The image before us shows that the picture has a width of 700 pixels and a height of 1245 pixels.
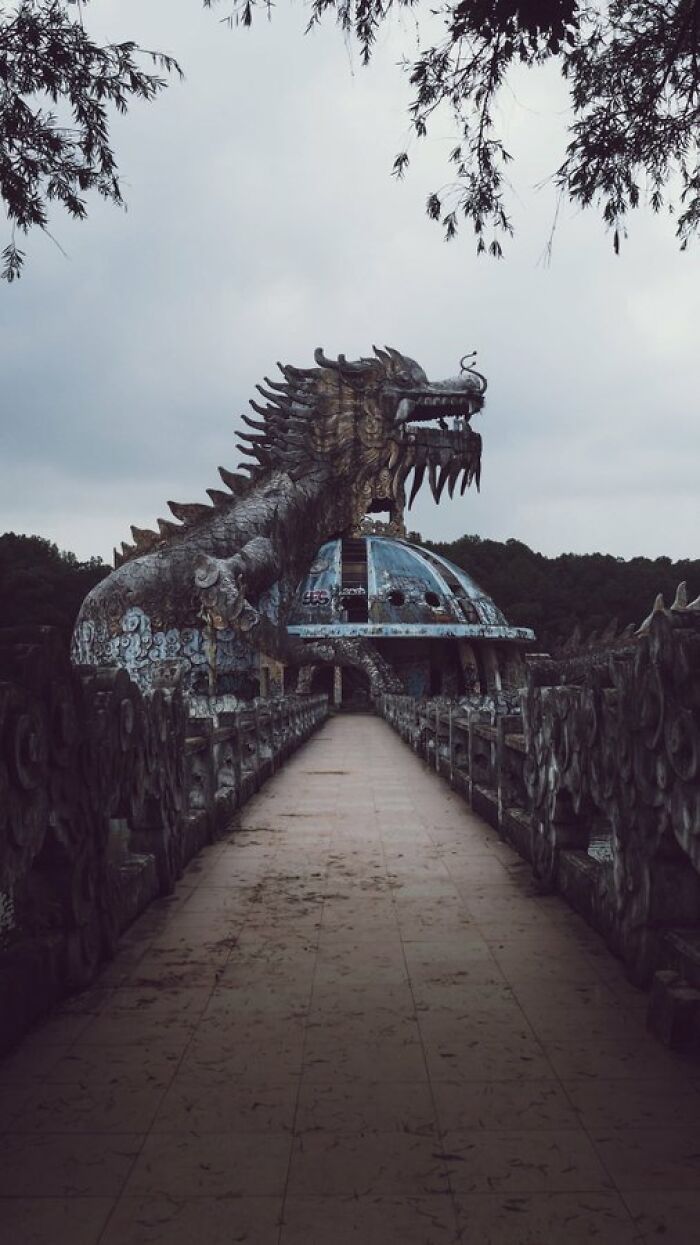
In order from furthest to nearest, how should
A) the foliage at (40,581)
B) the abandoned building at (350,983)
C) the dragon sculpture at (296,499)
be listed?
the foliage at (40,581)
the dragon sculpture at (296,499)
the abandoned building at (350,983)

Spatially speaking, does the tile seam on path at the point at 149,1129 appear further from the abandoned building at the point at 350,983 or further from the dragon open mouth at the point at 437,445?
the dragon open mouth at the point at 437,445

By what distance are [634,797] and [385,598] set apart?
1016 inches

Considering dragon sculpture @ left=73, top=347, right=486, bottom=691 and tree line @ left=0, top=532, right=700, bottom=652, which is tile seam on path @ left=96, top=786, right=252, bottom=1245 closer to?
dragon sculpture @ left=73, top=347, right=486, bottom=691

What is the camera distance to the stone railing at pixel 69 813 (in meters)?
3.54

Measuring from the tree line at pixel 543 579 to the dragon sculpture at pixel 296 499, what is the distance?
1588cm

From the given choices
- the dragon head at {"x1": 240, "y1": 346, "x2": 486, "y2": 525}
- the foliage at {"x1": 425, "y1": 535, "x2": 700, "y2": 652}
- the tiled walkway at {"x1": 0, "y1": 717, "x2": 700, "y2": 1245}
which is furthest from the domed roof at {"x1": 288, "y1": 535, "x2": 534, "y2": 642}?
the tiled walkway at {"x1": 0, "y1": 717, "x2": 700, "y2": 1245}

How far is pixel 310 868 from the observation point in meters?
6.67

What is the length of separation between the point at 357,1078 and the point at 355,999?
0.78m

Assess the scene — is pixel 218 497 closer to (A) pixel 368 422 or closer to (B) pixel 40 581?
(A) pixel 368 422

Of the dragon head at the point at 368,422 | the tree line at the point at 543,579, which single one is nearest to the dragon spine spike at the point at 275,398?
the dragon head at the point at 368,422

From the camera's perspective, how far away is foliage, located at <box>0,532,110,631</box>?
121 feet

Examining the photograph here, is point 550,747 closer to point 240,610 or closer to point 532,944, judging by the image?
point 532,944

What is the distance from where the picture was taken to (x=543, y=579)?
55.1m

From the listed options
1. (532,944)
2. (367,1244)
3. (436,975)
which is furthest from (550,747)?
(367,1244)
